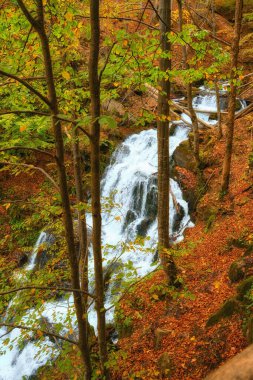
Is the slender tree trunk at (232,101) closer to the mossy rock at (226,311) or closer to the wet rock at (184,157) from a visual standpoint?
the wet rock at (184,157)

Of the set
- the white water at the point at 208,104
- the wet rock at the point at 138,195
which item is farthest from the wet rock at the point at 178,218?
the white water at the point at 208,104

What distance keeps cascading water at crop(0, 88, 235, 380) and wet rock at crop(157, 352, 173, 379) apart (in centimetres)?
339

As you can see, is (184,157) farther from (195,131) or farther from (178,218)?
(178,218)

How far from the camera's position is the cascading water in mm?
8727

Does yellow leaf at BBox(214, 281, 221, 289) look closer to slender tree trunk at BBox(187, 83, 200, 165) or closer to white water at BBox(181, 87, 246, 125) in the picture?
slender tree trunk at BBox(187, 83, 200, 165)

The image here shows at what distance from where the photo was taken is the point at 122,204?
548cm

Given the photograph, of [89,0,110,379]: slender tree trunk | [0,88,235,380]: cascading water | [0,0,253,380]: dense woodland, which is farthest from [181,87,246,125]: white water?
[89,0,110,379]: slender tree trunk

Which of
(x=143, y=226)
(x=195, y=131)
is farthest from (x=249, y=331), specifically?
(x=195, y=131)

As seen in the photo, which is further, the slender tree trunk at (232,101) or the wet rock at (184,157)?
the wet rock at (184,157)

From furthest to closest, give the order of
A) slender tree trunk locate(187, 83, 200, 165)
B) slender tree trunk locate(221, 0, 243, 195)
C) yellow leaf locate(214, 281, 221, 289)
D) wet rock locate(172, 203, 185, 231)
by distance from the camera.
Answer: slender tree trunk locate(187, 83, 200, 165) → wet rock locate(172, 203, 185, 231) → slender tree trunk locate(221, 0, 243, 195) → yellow leaf locate(214, 281, 221, 289)

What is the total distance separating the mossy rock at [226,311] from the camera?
512cm

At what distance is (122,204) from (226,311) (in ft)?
8.14

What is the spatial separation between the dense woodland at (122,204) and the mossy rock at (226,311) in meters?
0.02

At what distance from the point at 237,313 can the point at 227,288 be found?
50.9 inches
